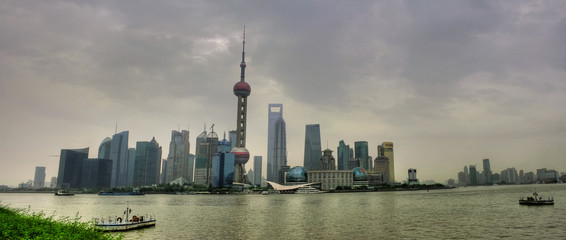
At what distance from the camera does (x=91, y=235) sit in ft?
101

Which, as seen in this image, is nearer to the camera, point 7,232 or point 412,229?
point 7,232

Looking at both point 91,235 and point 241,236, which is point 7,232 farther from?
point 241,236

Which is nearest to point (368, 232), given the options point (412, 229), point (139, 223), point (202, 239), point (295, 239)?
point (412, 229)

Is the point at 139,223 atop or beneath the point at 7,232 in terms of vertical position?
beneath

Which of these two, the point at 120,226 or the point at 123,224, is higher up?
the point at 123,224

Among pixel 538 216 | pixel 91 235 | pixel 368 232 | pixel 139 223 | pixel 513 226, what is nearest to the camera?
pixel 91 235

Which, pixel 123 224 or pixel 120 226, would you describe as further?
pixel 123 224

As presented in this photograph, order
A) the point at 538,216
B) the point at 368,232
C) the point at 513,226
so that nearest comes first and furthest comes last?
the point at 368,232, the point at 513,226, the point at 538,216

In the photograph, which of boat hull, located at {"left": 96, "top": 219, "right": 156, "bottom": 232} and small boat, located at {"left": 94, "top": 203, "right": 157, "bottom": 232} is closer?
boat hull, located at {"left": 96, "top": 219, "right": 156, "bottom": 232}

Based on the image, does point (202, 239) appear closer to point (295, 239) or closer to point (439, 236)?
point (295, 239)

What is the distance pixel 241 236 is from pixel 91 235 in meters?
34.7

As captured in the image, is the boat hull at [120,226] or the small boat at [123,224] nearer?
the boat hull at [120,226]

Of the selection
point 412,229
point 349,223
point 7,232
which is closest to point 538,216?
point 412,229

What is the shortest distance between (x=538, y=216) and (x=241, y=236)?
232ft
